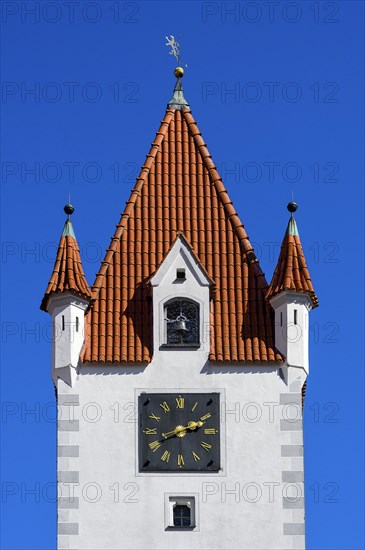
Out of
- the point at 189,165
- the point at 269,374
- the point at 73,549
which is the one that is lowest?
the point at 73,549

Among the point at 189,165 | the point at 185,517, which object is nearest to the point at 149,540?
the point at 185,517

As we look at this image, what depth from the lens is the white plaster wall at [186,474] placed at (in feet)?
168

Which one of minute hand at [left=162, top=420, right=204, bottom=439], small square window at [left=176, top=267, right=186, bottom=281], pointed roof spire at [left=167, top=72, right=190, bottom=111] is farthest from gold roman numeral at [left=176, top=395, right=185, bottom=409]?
pointed roof spire at [left=167, top=72, right=190, bottom=111]

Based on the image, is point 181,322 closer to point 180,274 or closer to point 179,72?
point 180,274

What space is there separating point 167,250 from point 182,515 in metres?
5.41

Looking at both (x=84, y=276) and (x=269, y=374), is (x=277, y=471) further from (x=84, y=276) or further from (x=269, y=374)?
(x=84, y=276)

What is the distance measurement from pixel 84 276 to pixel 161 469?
168 inches

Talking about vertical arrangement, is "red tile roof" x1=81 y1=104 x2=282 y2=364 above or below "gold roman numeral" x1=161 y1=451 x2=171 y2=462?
above

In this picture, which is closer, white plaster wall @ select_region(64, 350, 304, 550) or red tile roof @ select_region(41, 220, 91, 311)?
white plaster wall @ select_region(64, 350, 304, 550)

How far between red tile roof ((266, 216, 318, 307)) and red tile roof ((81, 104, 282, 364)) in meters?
0.41

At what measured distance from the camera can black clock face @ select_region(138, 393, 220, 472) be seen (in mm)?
51656

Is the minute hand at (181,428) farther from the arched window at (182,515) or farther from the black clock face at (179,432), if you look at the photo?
the arched window at (182,515)

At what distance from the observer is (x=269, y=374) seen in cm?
5256

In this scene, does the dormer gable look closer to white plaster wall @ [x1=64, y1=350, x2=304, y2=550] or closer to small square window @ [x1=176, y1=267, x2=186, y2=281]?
small square window @ [x1=176, y1=267, x2=186, y2=281]
